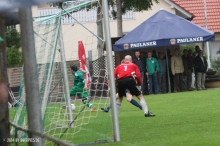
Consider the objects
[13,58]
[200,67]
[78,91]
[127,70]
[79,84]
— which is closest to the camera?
[127,70]

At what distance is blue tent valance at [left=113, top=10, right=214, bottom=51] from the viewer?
3114cm

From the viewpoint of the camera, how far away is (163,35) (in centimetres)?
3144

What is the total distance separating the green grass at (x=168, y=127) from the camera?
13.1m

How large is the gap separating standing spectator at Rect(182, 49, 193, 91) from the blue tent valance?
1340 mm

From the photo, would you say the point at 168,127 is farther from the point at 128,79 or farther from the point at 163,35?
the point at 163,35

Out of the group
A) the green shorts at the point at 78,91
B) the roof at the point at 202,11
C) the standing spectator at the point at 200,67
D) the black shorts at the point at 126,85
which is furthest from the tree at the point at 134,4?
the black shorts at the point at 126,85

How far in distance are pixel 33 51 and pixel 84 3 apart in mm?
8882

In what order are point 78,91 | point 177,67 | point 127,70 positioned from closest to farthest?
point 127,70 → point 78,91 → point 177,67

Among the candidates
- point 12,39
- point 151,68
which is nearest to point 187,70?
point 151,68

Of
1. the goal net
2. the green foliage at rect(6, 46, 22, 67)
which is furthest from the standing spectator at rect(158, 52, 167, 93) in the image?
the goal net

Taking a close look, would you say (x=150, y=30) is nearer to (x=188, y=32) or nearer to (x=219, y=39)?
→ (x=188, y=32)

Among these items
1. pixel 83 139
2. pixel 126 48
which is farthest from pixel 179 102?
pixel 83 139

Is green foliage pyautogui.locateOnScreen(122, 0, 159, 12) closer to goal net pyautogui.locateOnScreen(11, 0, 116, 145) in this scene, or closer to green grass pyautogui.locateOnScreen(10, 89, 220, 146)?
green grass pyautogui.locateOnScreen(10, 89, 220, 146)

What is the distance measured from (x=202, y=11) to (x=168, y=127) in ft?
120
